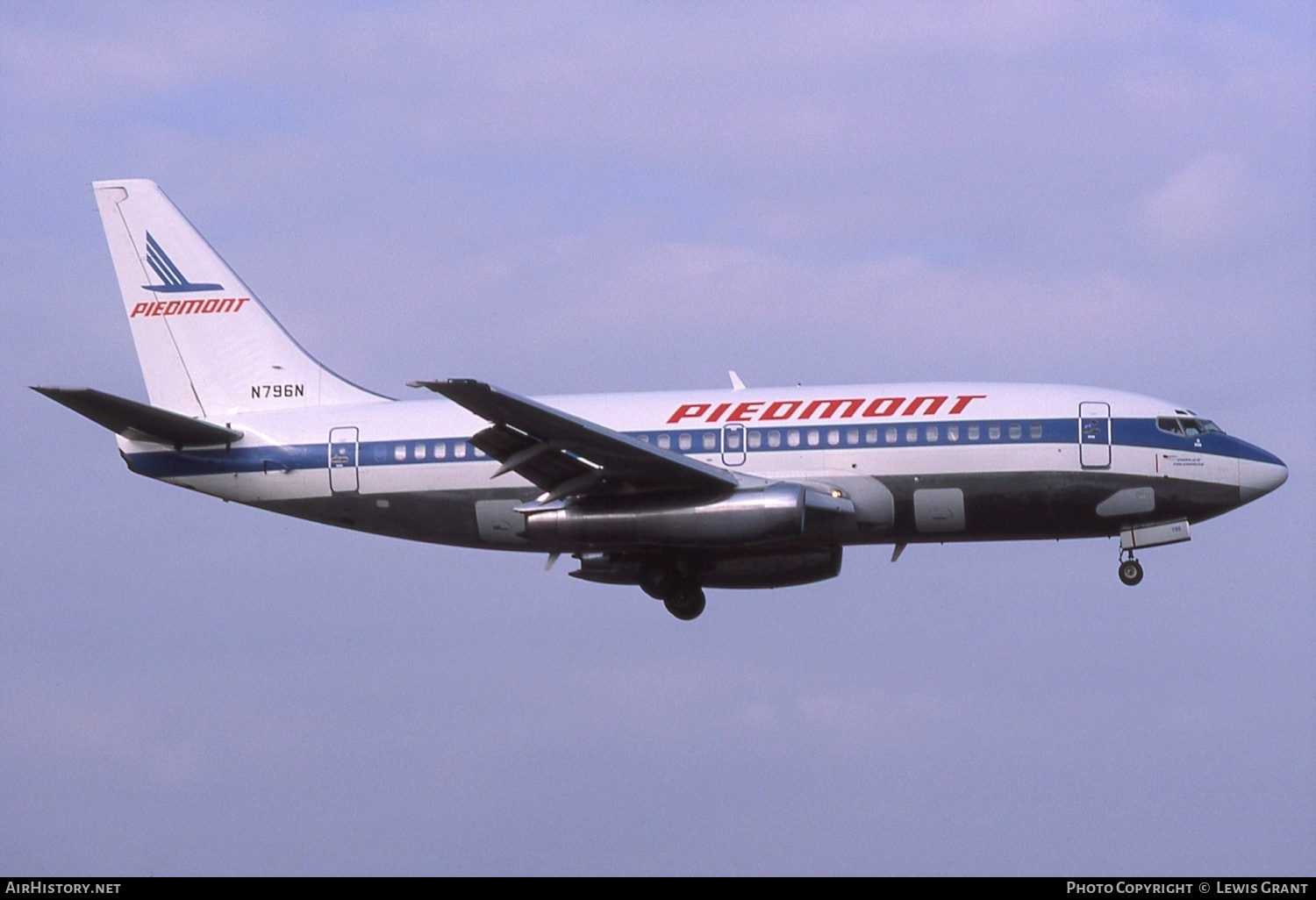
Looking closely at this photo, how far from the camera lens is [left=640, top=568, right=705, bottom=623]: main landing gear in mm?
44062

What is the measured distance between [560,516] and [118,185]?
16.8 m

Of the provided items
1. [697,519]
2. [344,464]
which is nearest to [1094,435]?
[697,519]

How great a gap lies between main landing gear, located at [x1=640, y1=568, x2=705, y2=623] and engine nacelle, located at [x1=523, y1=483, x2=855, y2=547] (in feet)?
11.1

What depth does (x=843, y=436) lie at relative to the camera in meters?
41.0

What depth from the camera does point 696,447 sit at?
4147cm

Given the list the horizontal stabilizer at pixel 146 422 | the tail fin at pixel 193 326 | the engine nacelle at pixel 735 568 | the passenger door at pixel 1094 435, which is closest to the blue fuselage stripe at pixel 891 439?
the passenger door at pixel 1094 435

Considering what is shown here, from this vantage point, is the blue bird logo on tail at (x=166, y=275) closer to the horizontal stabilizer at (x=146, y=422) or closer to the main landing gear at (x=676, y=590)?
the horizontal stabilizer at (x=146, y=422)

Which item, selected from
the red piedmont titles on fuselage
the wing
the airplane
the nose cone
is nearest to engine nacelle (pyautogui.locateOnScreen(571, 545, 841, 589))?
the airplane

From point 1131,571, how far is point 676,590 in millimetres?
10877

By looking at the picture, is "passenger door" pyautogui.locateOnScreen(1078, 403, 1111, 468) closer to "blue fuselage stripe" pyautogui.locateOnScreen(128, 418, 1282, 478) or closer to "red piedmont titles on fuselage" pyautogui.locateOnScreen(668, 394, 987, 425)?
"blue fuselage stripe" pyautogui.locateOnScreen(128, 418, 1282, 478)
